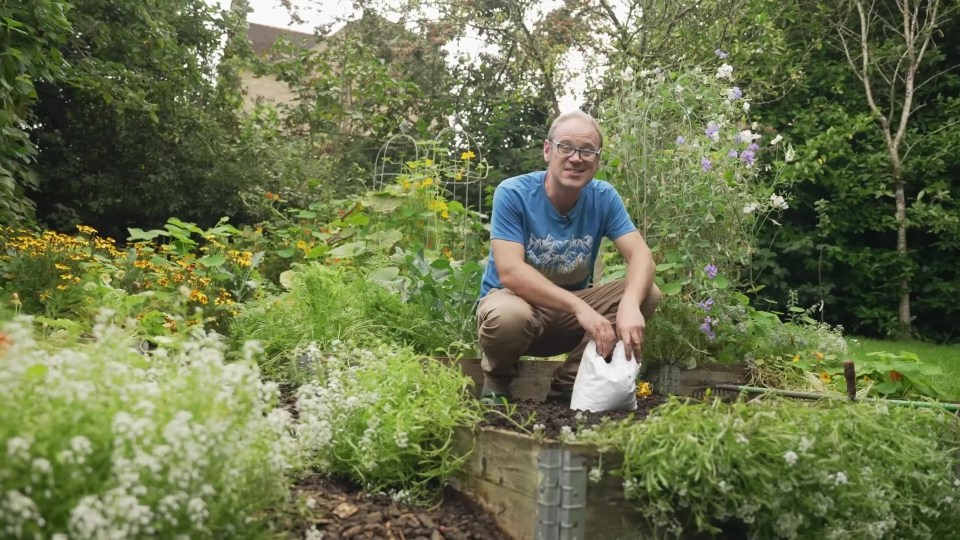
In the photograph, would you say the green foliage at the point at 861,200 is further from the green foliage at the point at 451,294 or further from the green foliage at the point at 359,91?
the green foliage at the point at 451,294

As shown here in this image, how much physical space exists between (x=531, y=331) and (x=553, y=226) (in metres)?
0.41

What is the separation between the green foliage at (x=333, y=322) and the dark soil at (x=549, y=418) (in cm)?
79

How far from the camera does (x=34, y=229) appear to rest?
217 inches

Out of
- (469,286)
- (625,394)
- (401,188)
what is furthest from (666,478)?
(401,188)

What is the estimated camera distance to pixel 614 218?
3.14 m

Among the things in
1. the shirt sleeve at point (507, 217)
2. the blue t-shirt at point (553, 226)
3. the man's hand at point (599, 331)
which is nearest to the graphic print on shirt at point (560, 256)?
the blue t-shirt at point (553, 226)

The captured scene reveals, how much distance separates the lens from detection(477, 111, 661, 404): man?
2.80m

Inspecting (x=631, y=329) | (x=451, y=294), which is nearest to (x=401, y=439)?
(x=631, y=329)

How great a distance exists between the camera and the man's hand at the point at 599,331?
2.68m

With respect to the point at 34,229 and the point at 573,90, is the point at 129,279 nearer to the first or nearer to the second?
the point at 34,229

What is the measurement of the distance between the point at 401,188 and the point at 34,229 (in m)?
2.47

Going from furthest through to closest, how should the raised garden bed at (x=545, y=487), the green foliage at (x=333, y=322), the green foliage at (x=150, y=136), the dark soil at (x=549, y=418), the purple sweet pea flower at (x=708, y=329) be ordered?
the green foliage at (x=150, y=136) → the purple sweet pea flower at (x=708, y=329) → the green foliage at (x=333, y=322) → the dark soil at (x=549, y=418) → the raised garden bed at (x=545, y=487)

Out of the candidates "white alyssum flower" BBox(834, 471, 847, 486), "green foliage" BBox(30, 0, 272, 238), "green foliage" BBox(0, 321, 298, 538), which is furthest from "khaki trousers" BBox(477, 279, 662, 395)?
"green foliage" BBox(30, 0, 272, 238)

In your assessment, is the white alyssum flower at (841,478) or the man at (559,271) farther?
the man at (559,271)
